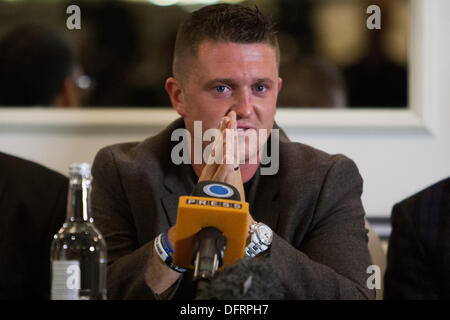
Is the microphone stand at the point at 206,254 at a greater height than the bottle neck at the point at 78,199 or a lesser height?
lesser

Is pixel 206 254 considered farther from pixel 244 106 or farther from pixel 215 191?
pixel 244 106

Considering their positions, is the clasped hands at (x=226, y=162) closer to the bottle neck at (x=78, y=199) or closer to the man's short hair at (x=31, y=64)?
the bottle neck at (x=78, y=199)

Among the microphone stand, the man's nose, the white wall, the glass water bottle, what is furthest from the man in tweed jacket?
the microphone stand

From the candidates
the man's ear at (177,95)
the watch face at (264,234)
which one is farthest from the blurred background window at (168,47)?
the watch face at (264,234)

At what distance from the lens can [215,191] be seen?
1106mm

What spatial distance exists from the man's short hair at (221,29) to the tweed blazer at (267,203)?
199 mm

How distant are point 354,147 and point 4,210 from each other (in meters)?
0.98

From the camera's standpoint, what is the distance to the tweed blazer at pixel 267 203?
1.57 meters

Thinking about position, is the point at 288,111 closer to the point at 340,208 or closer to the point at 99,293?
the point at 340,208

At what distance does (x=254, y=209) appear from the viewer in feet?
5.75

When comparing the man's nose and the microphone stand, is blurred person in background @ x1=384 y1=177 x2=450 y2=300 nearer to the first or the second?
the man's nose

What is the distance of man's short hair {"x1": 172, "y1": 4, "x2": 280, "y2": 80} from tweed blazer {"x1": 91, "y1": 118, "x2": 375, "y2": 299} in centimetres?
20
